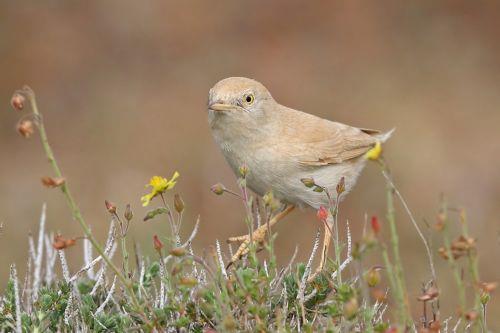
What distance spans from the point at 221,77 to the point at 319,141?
6.23 metres

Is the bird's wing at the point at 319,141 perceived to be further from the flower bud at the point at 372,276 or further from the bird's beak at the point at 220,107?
the flower bud at the point at 372,276

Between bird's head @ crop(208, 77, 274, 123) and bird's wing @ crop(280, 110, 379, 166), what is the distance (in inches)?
9.2

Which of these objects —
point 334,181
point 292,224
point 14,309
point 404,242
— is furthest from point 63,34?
point 14,309

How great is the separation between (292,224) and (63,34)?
4.17 metres

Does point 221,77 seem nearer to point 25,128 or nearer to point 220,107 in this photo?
point 220,107

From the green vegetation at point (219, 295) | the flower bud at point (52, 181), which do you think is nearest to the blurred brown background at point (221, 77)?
the green vegetation at point (219, 295)

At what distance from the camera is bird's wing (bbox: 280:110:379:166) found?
5230 millimetres

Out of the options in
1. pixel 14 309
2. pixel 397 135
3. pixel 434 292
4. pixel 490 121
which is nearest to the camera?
pixel 434 292

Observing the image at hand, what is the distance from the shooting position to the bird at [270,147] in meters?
5.03

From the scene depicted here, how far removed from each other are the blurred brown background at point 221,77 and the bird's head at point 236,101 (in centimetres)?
483

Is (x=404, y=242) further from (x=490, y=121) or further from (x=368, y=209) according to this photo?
(x=490, y=121)

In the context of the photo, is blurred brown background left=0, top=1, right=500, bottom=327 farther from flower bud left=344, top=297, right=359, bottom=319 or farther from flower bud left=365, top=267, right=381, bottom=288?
flower bud left=344, top=297, right=359, bottom=319

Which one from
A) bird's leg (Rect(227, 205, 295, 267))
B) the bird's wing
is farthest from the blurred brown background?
bird's leg (Rect(227, 205, 295, 267))

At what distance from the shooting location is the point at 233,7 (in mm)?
11961
